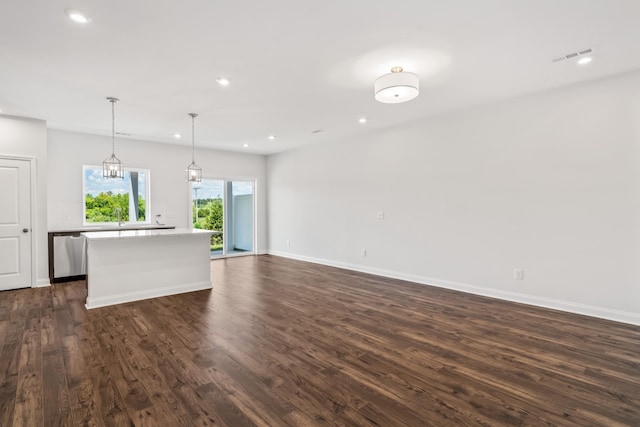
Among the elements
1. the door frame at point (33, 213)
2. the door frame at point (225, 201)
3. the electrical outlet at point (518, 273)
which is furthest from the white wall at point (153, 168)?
the electrical outlet at point (518, 273)

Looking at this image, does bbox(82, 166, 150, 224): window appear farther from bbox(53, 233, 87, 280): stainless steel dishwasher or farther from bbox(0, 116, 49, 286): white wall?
bbox(0, 116, 49, 286): white wall

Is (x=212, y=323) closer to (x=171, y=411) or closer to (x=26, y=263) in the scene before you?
(x=171, y=411)

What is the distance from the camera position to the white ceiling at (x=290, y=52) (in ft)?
7.81

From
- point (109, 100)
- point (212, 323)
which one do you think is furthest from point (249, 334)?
point (109, 100)

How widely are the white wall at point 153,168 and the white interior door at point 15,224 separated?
0.73 meters

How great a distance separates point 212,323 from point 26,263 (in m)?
3.78

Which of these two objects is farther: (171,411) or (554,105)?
(554,105)

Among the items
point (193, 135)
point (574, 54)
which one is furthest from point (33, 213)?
point (574, 54)

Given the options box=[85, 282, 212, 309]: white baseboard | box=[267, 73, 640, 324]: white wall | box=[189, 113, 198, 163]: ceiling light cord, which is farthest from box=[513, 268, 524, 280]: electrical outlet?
box=[189, 113, 198, 163]: ceiling light cord

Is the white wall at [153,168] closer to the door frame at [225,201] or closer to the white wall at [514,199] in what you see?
the door frame at [225,201]

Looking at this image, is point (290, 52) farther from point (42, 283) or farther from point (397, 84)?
point (42, 283)

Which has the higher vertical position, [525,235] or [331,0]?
[331,0]

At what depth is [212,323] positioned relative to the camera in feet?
11.4

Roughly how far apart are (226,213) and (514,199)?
6.15 m
